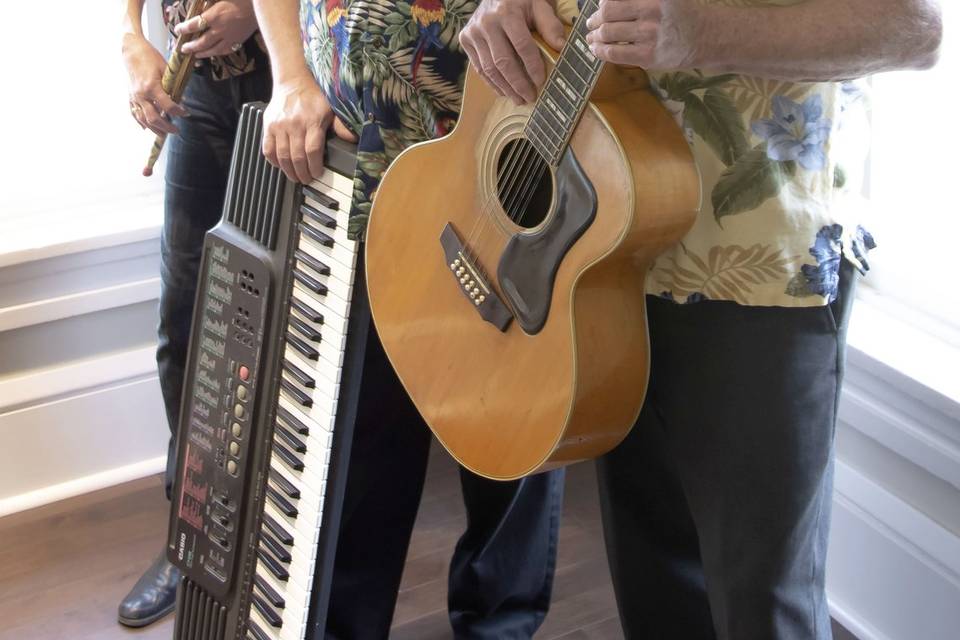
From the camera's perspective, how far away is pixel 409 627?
6.40ft

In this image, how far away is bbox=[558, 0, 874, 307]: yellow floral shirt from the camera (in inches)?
41.8

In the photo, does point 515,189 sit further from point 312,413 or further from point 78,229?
point 78,229

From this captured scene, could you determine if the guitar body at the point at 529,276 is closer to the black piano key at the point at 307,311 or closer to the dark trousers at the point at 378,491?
the black piano key at the point at 307,311

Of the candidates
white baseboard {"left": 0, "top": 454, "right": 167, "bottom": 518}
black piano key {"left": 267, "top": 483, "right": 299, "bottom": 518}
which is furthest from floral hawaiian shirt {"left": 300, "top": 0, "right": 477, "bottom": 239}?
white baseboard {"left": 0, "top": 454, "right": 167, "bottom": 518}

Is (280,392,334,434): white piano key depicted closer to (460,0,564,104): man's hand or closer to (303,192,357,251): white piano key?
(303,192,357,251): white piano key

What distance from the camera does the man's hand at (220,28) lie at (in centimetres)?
165

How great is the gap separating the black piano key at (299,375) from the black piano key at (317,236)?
0.50ft

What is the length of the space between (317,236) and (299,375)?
167 millimetres

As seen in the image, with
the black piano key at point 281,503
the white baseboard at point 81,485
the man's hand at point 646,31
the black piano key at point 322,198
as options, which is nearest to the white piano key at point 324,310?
the black piano key at point 322,198

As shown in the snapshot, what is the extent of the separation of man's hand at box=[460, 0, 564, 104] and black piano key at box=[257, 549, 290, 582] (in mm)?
655

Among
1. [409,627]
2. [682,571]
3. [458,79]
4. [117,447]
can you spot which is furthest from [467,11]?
[117,447]

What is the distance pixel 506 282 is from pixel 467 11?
29 cm

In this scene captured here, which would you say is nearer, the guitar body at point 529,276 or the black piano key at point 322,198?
the guitar body at point 529,276

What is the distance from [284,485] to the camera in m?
1.39
